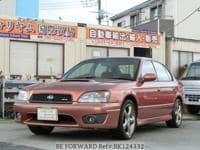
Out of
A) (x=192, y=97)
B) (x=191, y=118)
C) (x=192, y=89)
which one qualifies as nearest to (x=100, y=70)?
(x=191, y=118)

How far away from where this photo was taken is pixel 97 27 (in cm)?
2216

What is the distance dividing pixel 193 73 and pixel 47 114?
9157 mm

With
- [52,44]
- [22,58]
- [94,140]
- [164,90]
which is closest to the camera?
[94,140]

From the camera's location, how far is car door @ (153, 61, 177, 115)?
36.2 ft

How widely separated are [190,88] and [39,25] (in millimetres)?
6645

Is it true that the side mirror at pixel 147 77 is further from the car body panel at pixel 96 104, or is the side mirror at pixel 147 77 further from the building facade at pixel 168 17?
the building facade at pixel 168 17

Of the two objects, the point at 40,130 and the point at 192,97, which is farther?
the point at 192,97

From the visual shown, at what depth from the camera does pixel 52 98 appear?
9.05 m

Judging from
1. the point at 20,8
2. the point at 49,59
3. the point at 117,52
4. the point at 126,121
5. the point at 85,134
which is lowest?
the point at 85,134

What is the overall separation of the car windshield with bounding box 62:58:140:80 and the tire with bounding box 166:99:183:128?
1944 mm

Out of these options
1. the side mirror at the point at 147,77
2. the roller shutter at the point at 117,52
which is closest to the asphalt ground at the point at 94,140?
the side mirror at the point at 147,77

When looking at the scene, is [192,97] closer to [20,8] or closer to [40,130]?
[40,130]

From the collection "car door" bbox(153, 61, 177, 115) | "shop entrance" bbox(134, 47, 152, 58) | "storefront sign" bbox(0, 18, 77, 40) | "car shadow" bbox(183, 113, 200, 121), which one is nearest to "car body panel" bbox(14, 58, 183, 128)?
"car door" bbox(153, 61, 177, 115)

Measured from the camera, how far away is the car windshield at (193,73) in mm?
16922
